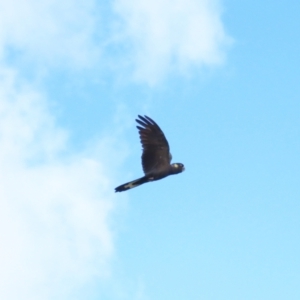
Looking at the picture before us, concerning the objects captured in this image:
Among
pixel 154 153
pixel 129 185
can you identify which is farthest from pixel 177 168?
pixel 129 185

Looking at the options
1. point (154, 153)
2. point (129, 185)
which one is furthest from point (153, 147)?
point (129, 185)

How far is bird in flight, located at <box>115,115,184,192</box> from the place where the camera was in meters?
23.1

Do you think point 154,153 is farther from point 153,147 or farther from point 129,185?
point 129,185

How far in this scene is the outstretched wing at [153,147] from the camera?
2316cm

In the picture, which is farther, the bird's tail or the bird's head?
Result: the bird's head

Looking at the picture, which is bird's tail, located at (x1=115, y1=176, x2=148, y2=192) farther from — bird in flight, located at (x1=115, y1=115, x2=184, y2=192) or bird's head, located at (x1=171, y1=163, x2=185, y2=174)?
bird's head, located at (x1=171, y1=163, x2=185, y2=174)

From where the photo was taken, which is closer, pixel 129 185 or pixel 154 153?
pixel 129 185

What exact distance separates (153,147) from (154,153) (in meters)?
0.23

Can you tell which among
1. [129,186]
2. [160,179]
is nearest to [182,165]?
[160,179]

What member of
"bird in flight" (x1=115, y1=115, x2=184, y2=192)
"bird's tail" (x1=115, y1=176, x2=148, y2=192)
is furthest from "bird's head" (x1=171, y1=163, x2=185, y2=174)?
"bird's tail" (x1=115, y1=176, x2=148, y2=192)

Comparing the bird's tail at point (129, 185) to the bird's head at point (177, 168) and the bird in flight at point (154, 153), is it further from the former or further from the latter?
the bird's head at point (177, 168)

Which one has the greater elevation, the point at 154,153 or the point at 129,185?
the point at 154,153

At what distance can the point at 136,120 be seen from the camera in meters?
23.3

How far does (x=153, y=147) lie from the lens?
76.9 ft
